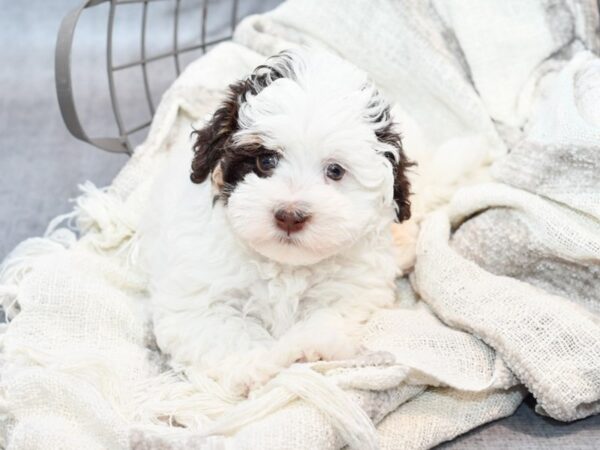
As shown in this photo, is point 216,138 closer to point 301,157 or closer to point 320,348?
point 301,157

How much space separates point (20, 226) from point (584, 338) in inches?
83.1

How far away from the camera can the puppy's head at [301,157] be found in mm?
2127

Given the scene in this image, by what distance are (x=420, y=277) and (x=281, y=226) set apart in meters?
0.66

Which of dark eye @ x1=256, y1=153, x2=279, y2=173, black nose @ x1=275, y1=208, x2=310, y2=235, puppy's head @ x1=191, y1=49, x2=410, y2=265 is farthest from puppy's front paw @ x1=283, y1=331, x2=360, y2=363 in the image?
dark eye @ x1=256, y1=153, x2=279, y2=173

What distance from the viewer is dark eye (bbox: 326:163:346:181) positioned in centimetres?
221

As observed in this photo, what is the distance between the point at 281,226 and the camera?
83.0 inches

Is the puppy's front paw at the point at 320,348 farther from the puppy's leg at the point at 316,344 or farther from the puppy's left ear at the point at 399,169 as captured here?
the puppy's left ear at the point at 399,169

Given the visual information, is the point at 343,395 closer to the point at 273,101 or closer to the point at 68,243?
the point at 273,101

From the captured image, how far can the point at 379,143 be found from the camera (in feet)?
7.39

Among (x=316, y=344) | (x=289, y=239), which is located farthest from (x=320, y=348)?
(x=289, y=239)

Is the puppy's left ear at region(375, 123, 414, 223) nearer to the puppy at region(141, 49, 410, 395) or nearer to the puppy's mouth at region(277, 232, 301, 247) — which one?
the puppy at region(141, 49, 410, 395)

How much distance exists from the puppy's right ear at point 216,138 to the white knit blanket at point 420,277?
512 millimetres

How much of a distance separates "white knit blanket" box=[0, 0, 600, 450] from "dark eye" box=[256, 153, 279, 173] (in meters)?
0.51

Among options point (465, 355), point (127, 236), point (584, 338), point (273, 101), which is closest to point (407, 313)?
point (465, 355)
